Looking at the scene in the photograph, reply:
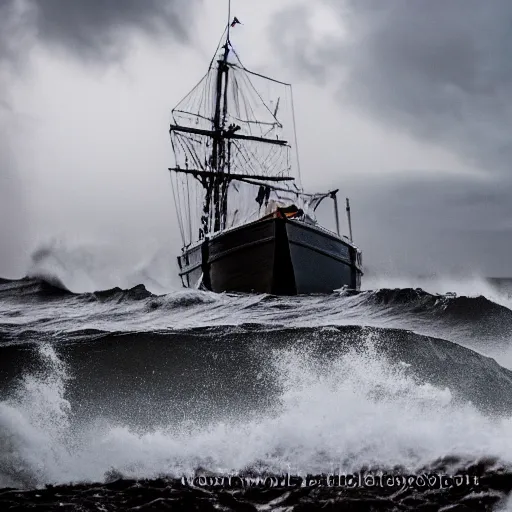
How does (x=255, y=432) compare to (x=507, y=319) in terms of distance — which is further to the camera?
(x=507, y=319)

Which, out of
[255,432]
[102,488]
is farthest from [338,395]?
[102,488]

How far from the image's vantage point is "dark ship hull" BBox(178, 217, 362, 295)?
83.0ft

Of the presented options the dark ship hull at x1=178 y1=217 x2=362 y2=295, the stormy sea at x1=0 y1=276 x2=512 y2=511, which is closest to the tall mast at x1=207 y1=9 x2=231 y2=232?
the dark ship hull at x1=178 y1=217 x2=362 y2=295

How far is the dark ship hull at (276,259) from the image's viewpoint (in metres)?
25.3

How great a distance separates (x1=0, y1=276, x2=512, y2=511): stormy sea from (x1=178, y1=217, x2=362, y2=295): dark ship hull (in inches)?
296

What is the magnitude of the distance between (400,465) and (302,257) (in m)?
19.2

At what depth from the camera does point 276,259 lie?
25.3 meters

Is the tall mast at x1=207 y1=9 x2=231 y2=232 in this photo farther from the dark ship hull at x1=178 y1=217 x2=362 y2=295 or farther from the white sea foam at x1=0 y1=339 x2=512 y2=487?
the white sea foam at x1=0 y1=339 x2=512 y2=487

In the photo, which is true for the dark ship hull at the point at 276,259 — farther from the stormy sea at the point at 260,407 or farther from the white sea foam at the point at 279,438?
the white sea foam at the point at 279,438

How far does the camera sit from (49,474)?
6.78 meters

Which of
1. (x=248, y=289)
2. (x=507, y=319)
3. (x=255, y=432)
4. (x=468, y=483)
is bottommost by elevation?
(x=468, y=483)

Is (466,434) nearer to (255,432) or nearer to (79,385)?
(255,432)

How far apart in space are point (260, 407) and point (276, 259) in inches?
603

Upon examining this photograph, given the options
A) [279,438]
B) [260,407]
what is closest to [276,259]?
[260,407]
